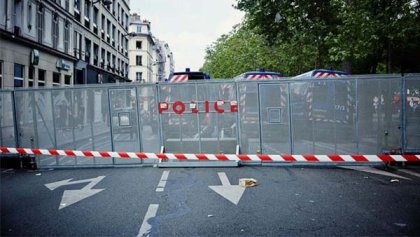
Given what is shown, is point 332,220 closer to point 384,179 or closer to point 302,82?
point 384,179

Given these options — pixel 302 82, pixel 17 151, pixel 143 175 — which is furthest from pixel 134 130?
pixel 302 82

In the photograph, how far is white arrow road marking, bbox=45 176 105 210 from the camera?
5.97 m

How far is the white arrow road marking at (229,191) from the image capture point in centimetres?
600

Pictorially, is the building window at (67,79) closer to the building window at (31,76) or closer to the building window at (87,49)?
the building window at (87,49)

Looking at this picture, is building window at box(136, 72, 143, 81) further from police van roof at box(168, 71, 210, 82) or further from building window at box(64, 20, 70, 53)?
police van roof at box(168, 71, 210, 82)

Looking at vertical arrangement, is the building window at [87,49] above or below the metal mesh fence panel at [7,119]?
above

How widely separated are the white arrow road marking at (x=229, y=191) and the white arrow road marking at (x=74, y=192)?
2479mm

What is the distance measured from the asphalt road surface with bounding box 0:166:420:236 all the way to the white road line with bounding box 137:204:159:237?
14 millimetres

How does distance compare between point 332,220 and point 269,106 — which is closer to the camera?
point 332,220

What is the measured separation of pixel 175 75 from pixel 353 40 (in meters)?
9.83

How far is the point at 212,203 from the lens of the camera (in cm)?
573

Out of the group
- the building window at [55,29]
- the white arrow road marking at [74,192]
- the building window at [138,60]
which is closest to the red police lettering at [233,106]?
the white arrow road marking at [74,192]

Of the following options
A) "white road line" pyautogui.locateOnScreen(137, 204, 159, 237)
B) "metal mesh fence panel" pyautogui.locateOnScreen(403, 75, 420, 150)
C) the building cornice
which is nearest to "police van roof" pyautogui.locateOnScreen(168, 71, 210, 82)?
"metal mesh fence panel" pyautogui.locateOnScreen(403, 75, 420, 150)

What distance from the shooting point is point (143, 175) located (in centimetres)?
809
